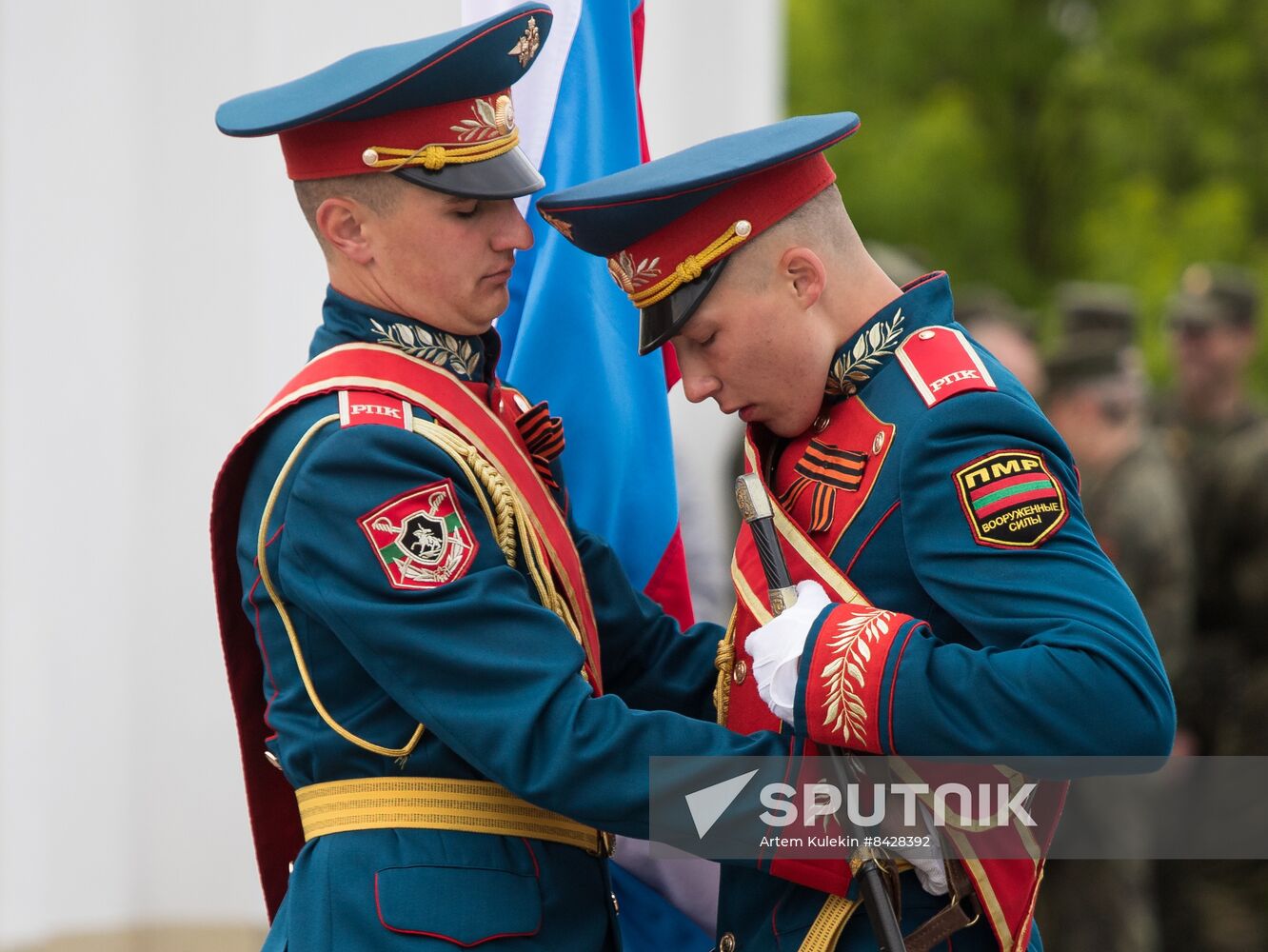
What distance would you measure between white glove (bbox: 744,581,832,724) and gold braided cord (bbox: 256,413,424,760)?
0.54 m

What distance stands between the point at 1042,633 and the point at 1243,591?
209 inches

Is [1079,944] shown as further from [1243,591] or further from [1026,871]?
[1026,871]

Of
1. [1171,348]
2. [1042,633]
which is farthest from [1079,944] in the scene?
[1042,633]

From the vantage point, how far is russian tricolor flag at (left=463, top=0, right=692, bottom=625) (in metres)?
3.50

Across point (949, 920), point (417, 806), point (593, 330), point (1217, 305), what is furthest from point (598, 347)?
point (1217, 305)

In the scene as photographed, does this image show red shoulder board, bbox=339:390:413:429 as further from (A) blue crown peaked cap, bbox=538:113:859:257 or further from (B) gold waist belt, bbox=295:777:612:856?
(B) gold waist belt, bbox=295:777:612:856

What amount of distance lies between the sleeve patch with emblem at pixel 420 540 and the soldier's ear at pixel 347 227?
480 millimetres

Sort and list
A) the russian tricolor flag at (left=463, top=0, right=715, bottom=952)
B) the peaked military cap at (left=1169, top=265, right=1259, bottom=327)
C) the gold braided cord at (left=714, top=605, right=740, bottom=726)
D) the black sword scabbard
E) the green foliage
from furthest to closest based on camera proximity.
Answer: the green foliage < the peaked military cap at (left=1169, top=265, right=1259, bottom=327) < the russian tricolor flag at (left=463, top=0, right=715, bottom=952) < the gold braided cord at (left=714, top=605, right=740, bottom=726) < the black sword scabbard

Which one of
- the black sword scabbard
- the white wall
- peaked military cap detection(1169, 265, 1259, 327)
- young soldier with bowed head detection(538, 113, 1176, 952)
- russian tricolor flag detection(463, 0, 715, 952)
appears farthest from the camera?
peaked military cap detection(1169, 265, 1259, 327)

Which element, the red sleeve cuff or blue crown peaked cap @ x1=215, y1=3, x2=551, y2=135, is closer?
the red sleeve cuff

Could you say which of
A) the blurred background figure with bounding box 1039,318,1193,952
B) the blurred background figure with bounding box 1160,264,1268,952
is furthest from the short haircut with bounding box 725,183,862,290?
the blurred background figure with bounding box 1160,264,1268,952

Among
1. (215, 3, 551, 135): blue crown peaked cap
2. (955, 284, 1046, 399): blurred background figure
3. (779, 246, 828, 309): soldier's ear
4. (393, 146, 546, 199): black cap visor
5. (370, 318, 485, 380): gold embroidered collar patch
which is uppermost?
(215, 3, 551, 135): blue crown peaked cap

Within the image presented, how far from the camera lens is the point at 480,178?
109 inches

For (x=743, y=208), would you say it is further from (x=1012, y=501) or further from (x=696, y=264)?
(x=1012, y=501)
